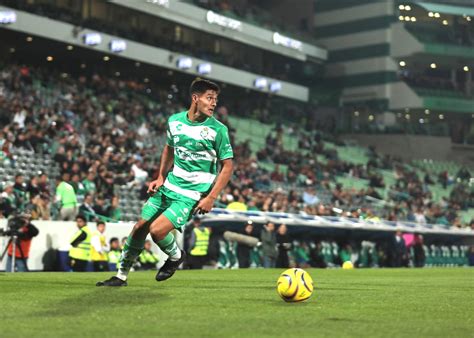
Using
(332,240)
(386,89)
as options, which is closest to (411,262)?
(332,240)

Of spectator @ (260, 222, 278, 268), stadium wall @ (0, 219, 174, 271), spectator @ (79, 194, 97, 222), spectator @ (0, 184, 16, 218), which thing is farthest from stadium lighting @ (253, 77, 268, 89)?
spectator @ (0, 184, 16, 218)

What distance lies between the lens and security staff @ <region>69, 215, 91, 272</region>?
72.8ft

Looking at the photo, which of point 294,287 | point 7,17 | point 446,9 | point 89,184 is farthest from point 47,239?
point 446,9

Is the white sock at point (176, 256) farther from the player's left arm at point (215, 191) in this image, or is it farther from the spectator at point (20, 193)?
the spectator at point (20, 193)

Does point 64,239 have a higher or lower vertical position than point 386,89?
lower

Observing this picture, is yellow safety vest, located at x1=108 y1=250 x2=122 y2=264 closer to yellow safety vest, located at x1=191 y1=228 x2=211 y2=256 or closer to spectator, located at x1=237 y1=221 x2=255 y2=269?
yellow safety vest, located at x1=191 y1=228 x2=211 y2=256

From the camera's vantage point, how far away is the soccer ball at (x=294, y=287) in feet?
32.1

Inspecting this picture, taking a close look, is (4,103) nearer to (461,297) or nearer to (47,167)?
(47,167)

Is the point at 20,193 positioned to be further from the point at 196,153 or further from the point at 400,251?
the point at 400,251

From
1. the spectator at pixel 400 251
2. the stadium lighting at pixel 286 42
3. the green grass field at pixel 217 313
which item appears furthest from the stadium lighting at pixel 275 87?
the green grass field at pixel 217 313

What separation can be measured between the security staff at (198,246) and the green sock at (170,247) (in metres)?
14.3

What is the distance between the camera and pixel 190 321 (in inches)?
300

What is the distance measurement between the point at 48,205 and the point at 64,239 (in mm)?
1183

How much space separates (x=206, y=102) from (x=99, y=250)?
13.0m
